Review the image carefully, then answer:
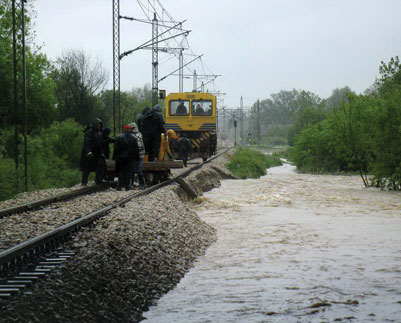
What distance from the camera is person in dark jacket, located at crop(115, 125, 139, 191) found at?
15336mm

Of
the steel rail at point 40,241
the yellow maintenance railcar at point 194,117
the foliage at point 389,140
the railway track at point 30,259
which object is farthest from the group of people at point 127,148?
the yellow maintenance railcar at point 194,117

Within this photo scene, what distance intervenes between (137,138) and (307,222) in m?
4.65

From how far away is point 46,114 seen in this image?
45.4 meters

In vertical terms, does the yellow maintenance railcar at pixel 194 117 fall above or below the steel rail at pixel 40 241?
above

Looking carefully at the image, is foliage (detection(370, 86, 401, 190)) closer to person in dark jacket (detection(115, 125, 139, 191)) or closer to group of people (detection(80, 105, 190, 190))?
group of people (detection(80, 105, 190, 190))

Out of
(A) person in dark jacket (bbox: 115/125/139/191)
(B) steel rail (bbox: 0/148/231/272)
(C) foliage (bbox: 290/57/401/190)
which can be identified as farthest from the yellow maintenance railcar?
(B) steel rail (bbox: 0/148/231/272)

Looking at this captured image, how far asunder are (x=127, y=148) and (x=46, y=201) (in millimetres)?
3147

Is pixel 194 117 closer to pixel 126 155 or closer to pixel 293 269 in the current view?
pixel 126 155

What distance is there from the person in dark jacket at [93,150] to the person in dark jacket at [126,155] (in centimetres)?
108

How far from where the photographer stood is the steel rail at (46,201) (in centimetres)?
1112

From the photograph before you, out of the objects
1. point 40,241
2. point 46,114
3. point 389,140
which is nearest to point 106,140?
point 40,241

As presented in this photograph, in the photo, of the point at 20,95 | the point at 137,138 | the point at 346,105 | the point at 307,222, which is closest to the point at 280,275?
the point at 307,222

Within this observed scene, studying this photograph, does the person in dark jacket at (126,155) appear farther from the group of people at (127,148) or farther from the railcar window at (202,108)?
the railcar window at (202,108)

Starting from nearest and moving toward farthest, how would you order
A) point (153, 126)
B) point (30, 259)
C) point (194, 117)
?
1. point (30, 259)
2. point (153, 126)
3. point (194, 117)
